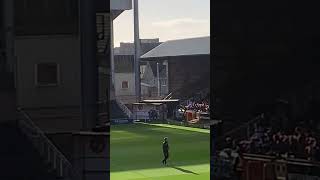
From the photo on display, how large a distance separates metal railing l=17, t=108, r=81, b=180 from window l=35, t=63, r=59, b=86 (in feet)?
0.46

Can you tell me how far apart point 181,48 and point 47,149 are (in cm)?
106

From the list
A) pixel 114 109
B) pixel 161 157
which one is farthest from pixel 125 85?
pixel 161 157

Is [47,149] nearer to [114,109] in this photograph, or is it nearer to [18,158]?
[18,158]

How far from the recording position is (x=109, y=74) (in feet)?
7.36

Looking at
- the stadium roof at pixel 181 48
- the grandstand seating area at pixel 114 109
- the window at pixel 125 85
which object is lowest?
the grandstand seating area at pixel 114 109

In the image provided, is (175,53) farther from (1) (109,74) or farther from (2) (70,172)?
(2) (70,172)

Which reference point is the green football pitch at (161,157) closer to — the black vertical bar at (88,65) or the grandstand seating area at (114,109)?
the grandstand seating area at (114,109)

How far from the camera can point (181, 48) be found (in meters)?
2.87
